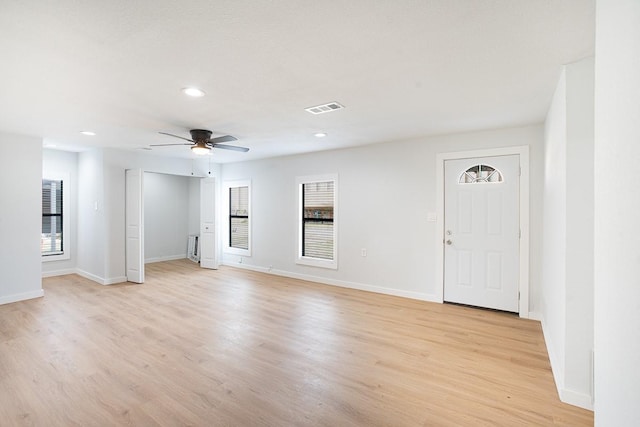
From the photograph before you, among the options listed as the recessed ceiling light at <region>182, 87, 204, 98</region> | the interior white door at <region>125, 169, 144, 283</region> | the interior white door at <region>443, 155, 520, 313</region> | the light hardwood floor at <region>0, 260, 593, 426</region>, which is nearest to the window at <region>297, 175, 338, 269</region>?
the light hardwood floor at <region>0, 260, 593, 426</region>

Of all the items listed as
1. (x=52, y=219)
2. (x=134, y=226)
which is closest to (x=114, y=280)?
(x=134, y=226)

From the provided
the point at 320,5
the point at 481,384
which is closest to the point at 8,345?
the point at 320,5

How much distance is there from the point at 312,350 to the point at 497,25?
301 cm

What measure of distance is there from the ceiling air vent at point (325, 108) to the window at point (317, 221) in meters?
2.38

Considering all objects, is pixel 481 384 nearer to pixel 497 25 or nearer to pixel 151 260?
pixel 497 25

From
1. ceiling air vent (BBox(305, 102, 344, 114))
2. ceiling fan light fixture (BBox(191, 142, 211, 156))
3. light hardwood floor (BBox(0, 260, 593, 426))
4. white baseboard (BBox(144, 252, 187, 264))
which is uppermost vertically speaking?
ceiling air vent (BBox(305, 102, 344, 114))

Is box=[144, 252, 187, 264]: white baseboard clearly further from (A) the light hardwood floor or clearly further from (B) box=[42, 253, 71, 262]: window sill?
(A) the light hardwood floor

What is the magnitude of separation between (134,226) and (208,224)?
66.0 inches

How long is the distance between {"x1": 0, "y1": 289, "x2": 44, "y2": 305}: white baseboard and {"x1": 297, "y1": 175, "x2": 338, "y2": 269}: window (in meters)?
4.31

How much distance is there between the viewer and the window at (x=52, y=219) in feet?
20.6

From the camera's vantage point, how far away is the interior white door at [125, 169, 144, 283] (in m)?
5.80

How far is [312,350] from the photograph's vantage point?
3.07 metres

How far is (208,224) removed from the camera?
7.29 m

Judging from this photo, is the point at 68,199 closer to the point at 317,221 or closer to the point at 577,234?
the point at 317,221
